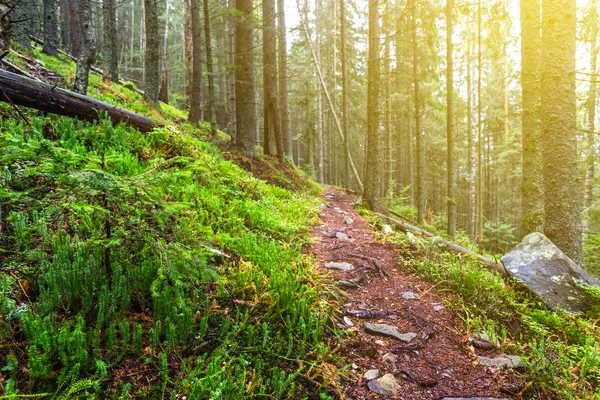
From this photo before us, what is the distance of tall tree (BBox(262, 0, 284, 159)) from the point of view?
11273mm

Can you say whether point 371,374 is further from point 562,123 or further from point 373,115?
point 373,115

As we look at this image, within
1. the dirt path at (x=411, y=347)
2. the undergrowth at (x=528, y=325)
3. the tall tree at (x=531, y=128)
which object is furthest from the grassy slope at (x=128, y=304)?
the tall tree at (x=531, y=128)

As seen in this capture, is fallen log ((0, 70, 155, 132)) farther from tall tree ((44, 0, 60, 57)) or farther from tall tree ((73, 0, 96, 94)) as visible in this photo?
tall tree ((44, 0, 60, 57))

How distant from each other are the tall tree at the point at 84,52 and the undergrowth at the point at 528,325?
26.5ft

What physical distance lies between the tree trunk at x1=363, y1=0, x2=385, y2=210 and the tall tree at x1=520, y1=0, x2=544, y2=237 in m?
3.56

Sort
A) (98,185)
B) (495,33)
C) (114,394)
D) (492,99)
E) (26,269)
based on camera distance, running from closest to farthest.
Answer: (114,394) < (98,185) < (26,269) < (495,33) < (492,99)

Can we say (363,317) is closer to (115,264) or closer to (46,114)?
(115,264)

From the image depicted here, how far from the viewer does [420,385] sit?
2584 millimetres

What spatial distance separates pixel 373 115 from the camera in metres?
9.17

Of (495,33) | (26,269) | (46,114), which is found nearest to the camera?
(26,269)

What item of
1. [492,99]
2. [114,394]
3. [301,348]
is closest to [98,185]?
[114,394]

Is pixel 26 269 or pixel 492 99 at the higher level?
pixel 492 99

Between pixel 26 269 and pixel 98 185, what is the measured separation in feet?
3.74

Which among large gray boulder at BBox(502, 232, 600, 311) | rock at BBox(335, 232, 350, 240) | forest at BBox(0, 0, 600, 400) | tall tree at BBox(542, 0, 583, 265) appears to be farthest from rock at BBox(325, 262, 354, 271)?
tall tree at BBox(542, 0, 583, 265)
